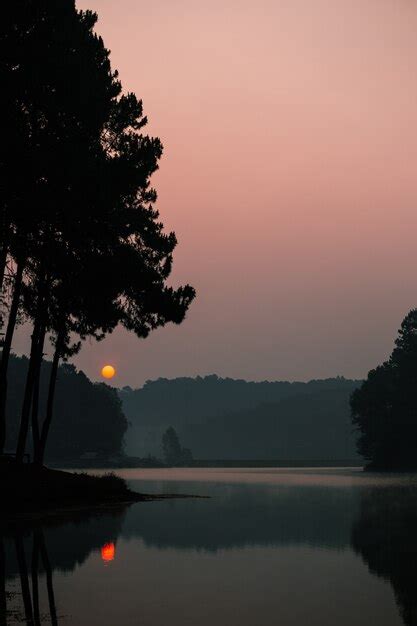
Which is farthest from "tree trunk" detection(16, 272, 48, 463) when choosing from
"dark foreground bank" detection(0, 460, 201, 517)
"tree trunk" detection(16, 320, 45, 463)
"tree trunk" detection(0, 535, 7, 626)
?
"tree trunk" detection(0, 535, 7, 626)

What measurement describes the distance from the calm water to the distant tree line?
911 centimetres

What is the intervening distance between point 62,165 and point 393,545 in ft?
55.6

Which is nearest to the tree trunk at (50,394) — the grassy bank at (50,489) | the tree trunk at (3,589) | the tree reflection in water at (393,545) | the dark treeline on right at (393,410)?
the grassy bank at (50,489)

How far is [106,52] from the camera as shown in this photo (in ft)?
143

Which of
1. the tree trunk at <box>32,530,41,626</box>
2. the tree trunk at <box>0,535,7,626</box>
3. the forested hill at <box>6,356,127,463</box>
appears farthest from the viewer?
the forested hill at <box>6,356,127,463</box>

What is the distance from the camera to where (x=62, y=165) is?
34094mm

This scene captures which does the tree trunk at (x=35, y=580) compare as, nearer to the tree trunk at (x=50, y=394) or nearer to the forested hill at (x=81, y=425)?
the tree trunk at (x=50, y=394)

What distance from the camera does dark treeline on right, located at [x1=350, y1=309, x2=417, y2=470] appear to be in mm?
136125

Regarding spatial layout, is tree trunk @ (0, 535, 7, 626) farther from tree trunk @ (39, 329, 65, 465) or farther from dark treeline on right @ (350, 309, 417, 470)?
dark treeline on right @ (350, 309, 417, 470)

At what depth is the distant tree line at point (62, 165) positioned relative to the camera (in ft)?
109

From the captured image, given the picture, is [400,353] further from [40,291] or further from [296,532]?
[296,532]

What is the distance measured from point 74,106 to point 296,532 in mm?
17493

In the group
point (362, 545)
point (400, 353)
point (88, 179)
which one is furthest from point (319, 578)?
point (400, 353)

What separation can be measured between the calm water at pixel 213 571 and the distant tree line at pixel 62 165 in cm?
911
